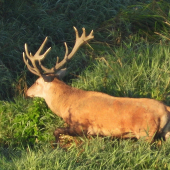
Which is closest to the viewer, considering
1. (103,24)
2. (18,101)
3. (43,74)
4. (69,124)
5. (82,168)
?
(82,168)

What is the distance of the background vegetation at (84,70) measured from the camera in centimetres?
513

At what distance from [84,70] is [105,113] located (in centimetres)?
197

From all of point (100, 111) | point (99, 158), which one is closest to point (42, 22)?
point (100, 111)

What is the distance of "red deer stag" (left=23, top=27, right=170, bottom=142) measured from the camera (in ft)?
18.2

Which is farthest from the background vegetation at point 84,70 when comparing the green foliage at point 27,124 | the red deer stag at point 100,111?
the red deer stag at point 100,111

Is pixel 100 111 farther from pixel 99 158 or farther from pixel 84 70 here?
pixel 84 70

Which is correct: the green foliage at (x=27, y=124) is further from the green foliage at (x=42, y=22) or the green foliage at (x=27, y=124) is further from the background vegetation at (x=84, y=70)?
the green foliage at (x=42, y=22)

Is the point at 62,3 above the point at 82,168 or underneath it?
above

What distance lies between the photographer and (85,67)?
25.7 feet

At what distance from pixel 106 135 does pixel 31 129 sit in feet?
4.17

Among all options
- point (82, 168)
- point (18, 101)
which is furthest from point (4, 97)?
point (82, 168)

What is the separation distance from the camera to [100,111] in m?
5.90

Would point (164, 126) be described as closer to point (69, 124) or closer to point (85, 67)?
point (69, 124)

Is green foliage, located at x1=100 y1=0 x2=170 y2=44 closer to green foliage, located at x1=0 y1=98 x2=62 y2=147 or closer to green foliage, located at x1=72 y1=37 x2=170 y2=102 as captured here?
green foliage, located at x1=72 y1=37 x2=170 y2=102
